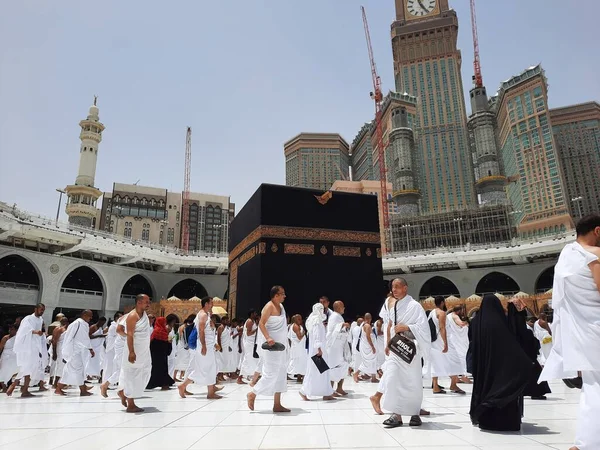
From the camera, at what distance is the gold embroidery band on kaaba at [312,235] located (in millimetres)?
12477

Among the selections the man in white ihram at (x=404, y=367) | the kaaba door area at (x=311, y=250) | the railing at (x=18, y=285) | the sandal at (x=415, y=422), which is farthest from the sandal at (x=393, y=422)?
the railing at (x=18, y=285)

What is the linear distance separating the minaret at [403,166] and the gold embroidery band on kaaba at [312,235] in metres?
51.4

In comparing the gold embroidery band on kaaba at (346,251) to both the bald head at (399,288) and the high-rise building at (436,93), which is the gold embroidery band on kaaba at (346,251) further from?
the high-rise building at (436,93)

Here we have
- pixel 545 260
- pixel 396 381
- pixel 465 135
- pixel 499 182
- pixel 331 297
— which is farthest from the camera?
pixel 465 135

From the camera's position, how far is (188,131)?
2734 inches

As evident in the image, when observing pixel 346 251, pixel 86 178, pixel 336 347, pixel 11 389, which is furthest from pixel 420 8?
pixel 11 389

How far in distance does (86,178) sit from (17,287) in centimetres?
1777

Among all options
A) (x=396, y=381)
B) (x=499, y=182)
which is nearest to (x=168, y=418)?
(x=396, y=381)

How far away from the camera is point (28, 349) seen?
6098 mm

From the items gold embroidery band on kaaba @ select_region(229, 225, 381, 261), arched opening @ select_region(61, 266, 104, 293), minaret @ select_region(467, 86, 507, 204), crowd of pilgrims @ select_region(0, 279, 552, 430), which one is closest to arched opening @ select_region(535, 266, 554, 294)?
gold embroidery band on kaaba @ select_region(229, 225, 381, 261)

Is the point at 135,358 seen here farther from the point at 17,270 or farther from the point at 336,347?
the point at 17,270

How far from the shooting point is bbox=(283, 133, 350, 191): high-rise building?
96.8m

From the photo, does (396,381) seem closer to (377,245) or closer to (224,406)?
(224,406)

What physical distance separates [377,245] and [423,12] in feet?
276
